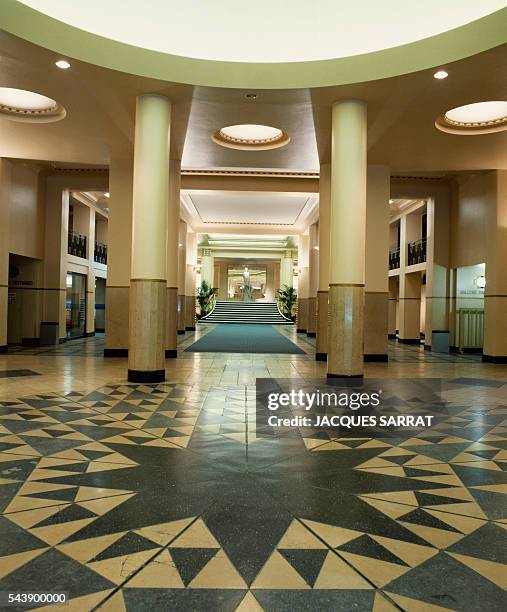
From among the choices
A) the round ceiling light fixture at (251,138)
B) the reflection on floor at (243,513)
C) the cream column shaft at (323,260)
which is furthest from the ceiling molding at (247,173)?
the reflection on floor at (243,513)

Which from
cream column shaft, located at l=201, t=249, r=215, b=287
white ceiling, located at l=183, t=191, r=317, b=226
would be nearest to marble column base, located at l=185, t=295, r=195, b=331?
white ceiling, located at l=183, t=191, r=317, b=226

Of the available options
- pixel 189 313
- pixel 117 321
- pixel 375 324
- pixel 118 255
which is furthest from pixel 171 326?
pixel 189 313

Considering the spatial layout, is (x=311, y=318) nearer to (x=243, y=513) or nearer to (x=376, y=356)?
(x=376, y=356)

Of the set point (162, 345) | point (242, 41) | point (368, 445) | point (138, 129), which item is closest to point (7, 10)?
point (138, 129)

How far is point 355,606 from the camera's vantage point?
224 cm

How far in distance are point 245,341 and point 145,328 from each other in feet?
30.1

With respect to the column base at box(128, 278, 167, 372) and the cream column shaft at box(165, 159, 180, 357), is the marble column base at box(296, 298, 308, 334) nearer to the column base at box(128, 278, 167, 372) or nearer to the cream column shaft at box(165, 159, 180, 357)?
the cream column shaft at box(165, 159, 180, 357)

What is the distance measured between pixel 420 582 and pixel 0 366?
9.80 meters

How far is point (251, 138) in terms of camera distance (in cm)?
1209

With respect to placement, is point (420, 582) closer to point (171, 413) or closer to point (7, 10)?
point (171, 413)

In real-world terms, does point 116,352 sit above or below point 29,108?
below

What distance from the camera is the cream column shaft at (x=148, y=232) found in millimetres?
8461

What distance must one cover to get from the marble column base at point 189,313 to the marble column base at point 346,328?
1563 centimetres

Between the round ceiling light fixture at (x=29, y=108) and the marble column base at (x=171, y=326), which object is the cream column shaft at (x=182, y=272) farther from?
the round ceiling light fixture at (x=29, y=108)
